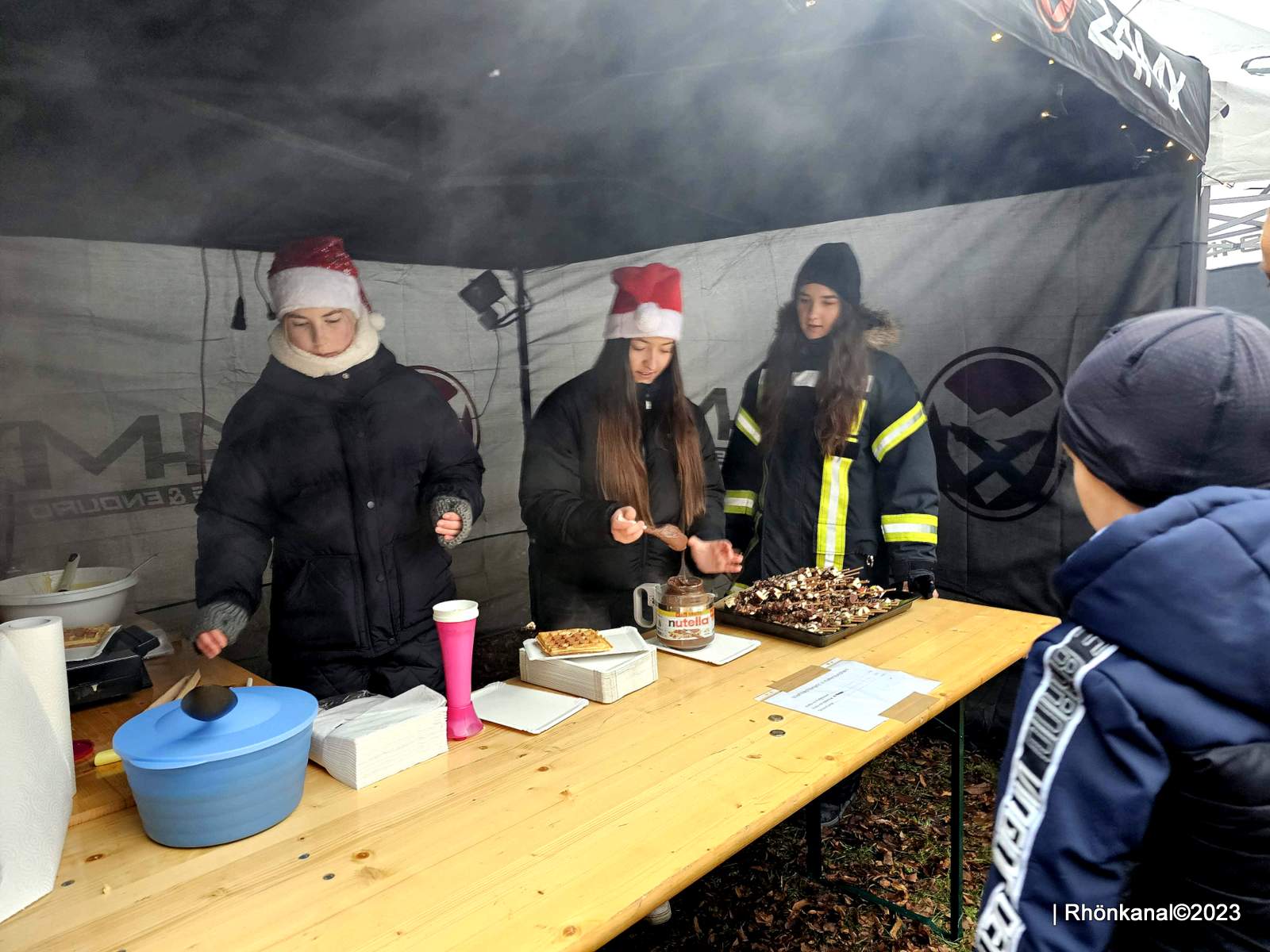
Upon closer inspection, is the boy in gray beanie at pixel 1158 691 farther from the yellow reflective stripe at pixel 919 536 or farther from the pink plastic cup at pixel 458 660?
the yellow reflective stripe at pixel 919 536

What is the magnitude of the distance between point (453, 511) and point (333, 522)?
0.41 metres

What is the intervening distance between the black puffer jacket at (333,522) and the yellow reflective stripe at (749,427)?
143 centimetres

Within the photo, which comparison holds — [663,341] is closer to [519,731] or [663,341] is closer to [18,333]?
[519,731]

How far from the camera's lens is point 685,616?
2.13 meters

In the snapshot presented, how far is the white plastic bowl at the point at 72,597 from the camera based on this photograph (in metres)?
2.06

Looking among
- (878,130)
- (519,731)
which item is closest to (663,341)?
(878,130)

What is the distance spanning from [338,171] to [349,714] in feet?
6.33

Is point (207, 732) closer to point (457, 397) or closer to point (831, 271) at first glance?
point (457, 397)

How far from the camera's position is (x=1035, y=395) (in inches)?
136

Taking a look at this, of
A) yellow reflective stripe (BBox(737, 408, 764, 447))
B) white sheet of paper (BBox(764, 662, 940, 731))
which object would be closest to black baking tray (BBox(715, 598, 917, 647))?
white sheet of paper (BBox(764, 662, 940, 731))

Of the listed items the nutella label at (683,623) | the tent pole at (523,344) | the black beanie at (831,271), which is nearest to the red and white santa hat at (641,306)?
the tent pole at (523,344)

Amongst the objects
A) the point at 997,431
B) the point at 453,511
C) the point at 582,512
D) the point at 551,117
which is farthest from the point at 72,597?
the point at 997,431

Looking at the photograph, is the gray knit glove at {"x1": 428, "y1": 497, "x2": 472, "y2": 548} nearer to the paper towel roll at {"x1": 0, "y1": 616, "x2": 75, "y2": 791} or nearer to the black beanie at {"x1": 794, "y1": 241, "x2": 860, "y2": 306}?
the paper towel roll at {"x1": 0, "y1": 616, "x2": 75, "y2": 791}

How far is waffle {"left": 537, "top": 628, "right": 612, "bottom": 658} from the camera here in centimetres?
192
